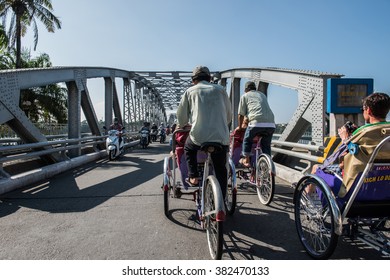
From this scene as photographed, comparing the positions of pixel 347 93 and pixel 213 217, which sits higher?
pixel 347 93

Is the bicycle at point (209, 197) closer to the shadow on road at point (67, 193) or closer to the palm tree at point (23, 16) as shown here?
the shadow on road at point (67, 193)

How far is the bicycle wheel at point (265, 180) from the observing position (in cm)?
440

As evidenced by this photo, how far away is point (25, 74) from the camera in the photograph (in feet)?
23.5

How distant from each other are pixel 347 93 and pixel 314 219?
2246mm

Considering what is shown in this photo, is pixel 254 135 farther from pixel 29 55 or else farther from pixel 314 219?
pixel 29 55

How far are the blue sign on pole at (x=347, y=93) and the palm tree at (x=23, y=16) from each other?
21.4m

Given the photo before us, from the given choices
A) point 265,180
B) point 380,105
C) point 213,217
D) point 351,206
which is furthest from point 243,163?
point 380,105

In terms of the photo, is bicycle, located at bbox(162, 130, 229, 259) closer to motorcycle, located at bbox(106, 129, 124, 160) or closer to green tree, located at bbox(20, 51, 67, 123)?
motorcycle, located at bbox(106, 129, 124, 160)

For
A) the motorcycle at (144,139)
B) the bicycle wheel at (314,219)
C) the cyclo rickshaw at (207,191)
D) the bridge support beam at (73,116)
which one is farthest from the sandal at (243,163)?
the motorcycle at (144,139)

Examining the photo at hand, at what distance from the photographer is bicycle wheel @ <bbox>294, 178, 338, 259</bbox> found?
2652mm

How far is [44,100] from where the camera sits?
2545cm

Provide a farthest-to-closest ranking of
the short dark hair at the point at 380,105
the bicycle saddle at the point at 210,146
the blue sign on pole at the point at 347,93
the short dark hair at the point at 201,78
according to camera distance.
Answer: the blue sign on pole at the point at 347,93, the short dark hair at the point at 201,78, the bicycle saddle at the point at 210,146, the short dark hair at the point at 380,105

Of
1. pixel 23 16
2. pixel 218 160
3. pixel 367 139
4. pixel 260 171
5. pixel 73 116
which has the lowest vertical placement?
pixel 260 171

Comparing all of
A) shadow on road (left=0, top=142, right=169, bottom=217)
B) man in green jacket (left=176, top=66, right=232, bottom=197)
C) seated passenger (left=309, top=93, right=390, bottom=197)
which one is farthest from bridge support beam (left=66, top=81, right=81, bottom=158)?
seated passenger (left=309, top=93, right=390, bottom=197)
